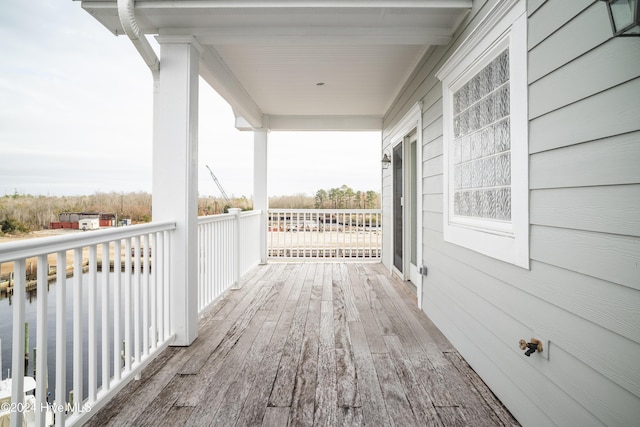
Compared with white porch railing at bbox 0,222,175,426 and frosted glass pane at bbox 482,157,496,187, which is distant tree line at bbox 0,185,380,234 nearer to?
white porch railing at bbox 0,222,175,426

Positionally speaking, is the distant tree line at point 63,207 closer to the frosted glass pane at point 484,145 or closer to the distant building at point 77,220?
the distant building at point 77,220

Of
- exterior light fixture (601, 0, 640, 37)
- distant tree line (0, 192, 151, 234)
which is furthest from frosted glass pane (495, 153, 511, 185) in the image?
distant tree line (0, 192, 151, 234)

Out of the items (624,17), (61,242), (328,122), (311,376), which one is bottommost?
(311,376)

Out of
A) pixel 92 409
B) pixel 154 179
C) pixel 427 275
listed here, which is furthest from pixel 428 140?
pixel 92 409

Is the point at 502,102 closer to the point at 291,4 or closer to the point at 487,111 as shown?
the point at 487,111

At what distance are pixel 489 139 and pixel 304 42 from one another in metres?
1.65

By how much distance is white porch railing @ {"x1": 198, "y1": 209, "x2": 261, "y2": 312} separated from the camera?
3.17m

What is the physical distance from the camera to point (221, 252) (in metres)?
3.76

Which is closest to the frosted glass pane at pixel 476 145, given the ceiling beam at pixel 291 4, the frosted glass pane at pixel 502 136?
the frosted glass pane at pixel 502 136

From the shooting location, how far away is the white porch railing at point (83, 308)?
4.13 ft

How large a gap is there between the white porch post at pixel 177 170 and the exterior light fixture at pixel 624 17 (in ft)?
8.05

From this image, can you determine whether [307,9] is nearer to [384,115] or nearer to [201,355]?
[201,355]

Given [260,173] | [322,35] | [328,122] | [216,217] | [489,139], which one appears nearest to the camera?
[489,139]

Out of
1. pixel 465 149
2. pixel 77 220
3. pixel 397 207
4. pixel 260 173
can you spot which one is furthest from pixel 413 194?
pixel 77 220
